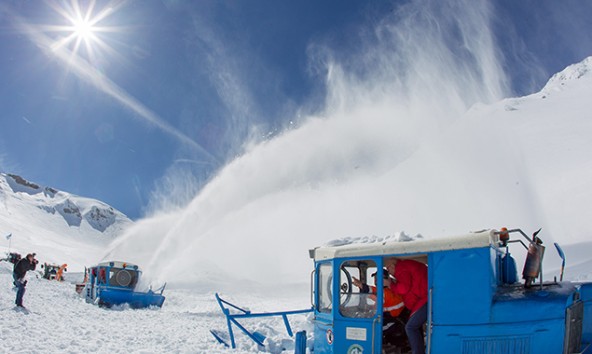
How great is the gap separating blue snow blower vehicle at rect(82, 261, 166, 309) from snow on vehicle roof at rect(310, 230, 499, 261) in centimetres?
1598

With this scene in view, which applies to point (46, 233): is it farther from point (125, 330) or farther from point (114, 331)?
point (114, 331)

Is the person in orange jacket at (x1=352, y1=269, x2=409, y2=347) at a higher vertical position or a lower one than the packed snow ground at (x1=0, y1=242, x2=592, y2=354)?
higher

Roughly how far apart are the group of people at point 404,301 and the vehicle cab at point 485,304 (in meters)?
0.18

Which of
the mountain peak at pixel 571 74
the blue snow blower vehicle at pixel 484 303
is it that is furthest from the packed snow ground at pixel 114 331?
the mountain peak at pixel 571 74

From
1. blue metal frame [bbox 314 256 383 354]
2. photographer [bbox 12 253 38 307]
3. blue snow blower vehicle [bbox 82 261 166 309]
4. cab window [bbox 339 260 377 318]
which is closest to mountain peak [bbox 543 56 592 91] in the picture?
blue snow blower vehicle [bbox 82 261 166 309]

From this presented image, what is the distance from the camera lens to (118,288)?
813 inches

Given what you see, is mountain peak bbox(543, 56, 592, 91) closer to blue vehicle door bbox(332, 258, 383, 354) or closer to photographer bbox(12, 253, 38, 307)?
photographer bbox(12, 253, 38, 307)

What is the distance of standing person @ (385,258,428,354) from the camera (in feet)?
19.3

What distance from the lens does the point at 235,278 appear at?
3600 cm

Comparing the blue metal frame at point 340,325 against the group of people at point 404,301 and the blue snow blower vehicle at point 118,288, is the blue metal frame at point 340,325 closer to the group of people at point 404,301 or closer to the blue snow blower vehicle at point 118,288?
the group of people at point 404,301

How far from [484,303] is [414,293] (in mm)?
948

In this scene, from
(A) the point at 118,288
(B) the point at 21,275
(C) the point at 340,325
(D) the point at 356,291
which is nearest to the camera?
(C) the point at 340,325

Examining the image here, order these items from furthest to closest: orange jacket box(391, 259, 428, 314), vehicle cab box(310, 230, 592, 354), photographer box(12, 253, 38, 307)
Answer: photographer box(12, 253, 38, 307) < orange jacket box(391, 259, 428, 314) < vehicle cab box(310, 230, 592, 354)

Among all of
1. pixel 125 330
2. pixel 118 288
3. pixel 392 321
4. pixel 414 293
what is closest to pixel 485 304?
pixel 414 293
